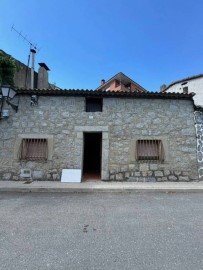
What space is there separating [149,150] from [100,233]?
4.98 metres

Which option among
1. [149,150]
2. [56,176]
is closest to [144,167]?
[149,150]

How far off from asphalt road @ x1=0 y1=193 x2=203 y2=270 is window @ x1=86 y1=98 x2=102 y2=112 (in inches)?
157

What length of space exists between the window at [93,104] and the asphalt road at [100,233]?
157 inches

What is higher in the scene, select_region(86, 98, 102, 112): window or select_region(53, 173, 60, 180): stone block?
select_region(86, 98, 102, 112): window

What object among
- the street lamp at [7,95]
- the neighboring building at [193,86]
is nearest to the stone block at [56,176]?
the street lamp at [7,95]

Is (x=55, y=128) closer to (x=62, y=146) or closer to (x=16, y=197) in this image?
(x=62, y=146)

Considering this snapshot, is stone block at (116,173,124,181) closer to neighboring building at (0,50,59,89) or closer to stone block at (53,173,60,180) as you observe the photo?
stone block at (53,173,60,180)

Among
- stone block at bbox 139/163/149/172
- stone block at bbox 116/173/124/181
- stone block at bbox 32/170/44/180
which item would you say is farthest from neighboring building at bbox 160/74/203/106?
stone block at bbox 32/170/44/180

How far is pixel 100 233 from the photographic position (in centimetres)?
327

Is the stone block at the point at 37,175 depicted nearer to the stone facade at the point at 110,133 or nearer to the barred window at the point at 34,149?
the stone facade at the point at 110,133

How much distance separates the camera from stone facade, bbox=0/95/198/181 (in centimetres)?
743

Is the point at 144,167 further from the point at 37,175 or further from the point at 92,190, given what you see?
the point at 37,175

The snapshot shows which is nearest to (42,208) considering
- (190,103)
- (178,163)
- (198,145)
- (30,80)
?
(178,163)

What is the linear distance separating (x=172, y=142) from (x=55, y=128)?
16.7ft
